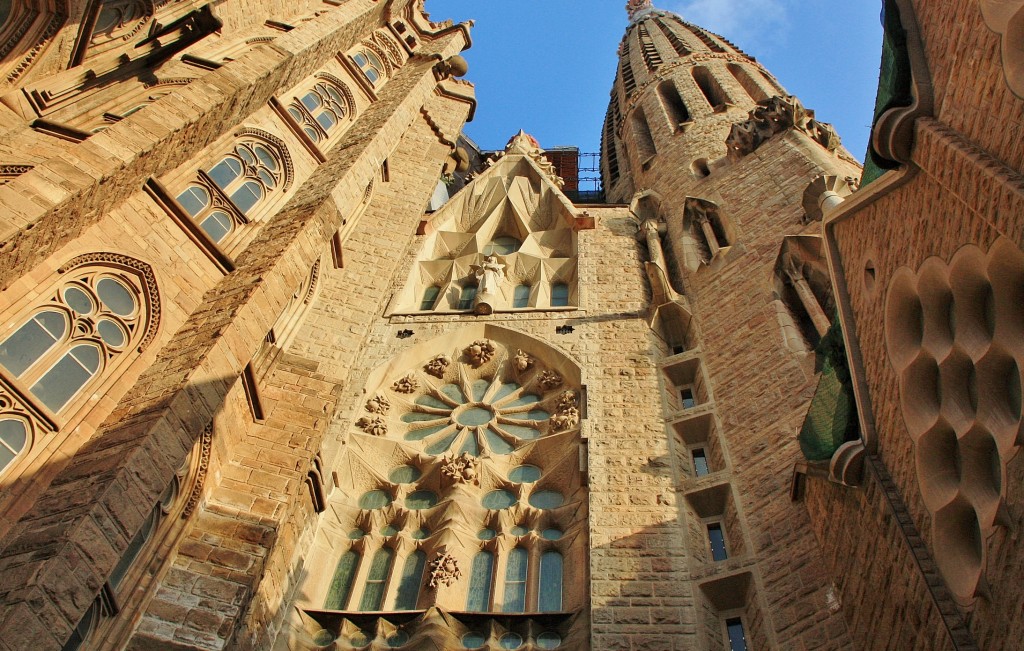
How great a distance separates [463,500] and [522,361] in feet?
11.1

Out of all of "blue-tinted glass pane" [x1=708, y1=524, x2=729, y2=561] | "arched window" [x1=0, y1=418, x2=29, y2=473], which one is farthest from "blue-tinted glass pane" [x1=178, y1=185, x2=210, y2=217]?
"blue-tinted glass pane" [x1=708, y1=524, x2=729, y2=561]

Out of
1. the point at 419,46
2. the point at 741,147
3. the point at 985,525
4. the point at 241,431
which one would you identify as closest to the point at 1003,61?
the point at 985,525

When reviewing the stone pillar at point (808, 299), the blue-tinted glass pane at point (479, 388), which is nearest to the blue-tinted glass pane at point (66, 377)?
the blue-tinted glass pane at point (479, 388)

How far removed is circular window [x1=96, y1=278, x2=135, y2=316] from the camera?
25.8ft

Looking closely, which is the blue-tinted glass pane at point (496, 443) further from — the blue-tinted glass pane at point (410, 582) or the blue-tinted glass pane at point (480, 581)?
the blue-tinted glass pane at point (410, 582)

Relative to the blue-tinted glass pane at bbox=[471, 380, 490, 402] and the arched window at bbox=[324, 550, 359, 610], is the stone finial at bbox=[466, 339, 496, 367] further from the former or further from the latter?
the arched window at bbox=[324, 550, 359, 610]

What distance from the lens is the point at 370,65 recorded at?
1736 centimetres

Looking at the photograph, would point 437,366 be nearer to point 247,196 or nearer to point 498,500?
point 498,500

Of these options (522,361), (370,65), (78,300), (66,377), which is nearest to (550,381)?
(522,361)

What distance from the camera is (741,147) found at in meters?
18.5

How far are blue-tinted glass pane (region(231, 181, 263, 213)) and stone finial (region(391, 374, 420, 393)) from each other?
341 cm

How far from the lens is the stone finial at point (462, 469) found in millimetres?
10820

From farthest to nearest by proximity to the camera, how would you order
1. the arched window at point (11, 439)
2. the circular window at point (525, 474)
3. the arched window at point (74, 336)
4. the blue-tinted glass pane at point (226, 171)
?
the circular window at point (525, 474) < the blue-tinted glass pane at point (226, 171) < the arched window at point (74, 336) < the arched window at point (11, 439)

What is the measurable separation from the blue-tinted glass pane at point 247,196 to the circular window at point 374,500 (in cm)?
361
